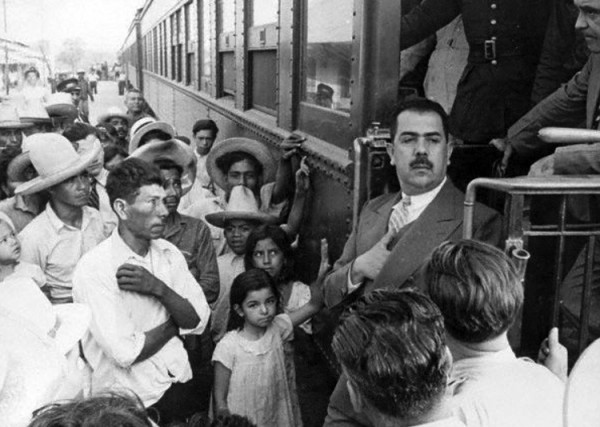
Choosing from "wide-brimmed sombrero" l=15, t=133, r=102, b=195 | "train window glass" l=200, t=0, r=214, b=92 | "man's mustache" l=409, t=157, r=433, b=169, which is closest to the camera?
"man's mustache" l=409, t=157, r=433, b=169

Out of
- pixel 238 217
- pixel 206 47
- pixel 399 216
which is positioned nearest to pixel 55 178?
pixel 238 217

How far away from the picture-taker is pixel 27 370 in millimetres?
1563

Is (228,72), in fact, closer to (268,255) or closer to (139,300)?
(268,255)

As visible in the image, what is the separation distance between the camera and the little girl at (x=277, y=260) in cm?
363

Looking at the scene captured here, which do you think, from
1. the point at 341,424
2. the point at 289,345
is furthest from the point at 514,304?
the point at 289,345

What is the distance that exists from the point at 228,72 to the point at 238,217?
142 inches

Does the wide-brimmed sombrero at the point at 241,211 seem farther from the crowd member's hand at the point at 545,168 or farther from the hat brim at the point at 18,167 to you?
the crowd member's hand at the point at 545,168

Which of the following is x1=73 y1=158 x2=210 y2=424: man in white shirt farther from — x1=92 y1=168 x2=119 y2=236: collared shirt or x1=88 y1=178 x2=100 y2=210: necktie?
x1=88 y1=178 x2=100 y2=210: necktie

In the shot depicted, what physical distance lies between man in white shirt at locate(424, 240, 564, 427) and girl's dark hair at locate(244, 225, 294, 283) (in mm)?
1993

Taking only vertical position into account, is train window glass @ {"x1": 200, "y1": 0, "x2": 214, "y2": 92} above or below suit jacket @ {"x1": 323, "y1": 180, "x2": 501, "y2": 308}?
above

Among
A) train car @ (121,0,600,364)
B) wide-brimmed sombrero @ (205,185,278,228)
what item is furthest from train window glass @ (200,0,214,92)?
wide-brimmed sombrero @ (205,185,278,228)

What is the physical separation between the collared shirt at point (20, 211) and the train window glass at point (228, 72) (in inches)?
133

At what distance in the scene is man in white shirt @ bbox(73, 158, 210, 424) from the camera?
2.63 m

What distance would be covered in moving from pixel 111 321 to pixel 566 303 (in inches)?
66.1
